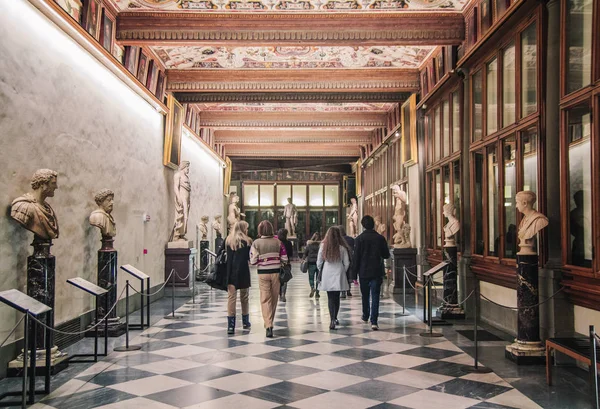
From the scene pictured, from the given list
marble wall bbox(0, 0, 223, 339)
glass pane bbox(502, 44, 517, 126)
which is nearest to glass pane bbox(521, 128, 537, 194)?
glass pane bbox(502, 44, 517, 126)

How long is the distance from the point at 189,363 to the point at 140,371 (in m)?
0.59

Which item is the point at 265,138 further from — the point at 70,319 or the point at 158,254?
the point at 70,319

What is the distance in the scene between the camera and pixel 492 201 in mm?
8805

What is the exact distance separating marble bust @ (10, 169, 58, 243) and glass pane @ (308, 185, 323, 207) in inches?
1058

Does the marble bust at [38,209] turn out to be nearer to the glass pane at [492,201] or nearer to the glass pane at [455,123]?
the glass pane at [492,201]

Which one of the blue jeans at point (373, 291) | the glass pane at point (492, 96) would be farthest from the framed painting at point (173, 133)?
the glass pane at point (492, 96)

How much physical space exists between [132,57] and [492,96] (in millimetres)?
6450

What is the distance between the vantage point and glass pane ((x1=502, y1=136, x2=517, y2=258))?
7855 mm

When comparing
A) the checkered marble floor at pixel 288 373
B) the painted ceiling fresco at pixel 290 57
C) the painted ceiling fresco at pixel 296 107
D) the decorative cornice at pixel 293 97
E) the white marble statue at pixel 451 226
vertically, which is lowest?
the checkered marble floor at pixel 288 373

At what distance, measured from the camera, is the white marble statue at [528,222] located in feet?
20.4

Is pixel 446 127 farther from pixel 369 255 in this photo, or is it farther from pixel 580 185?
pixel 580 185

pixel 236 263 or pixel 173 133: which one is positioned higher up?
pixel 173 133

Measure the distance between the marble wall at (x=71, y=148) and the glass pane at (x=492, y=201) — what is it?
610 centimetres

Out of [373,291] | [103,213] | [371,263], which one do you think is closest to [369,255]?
[371,263]
